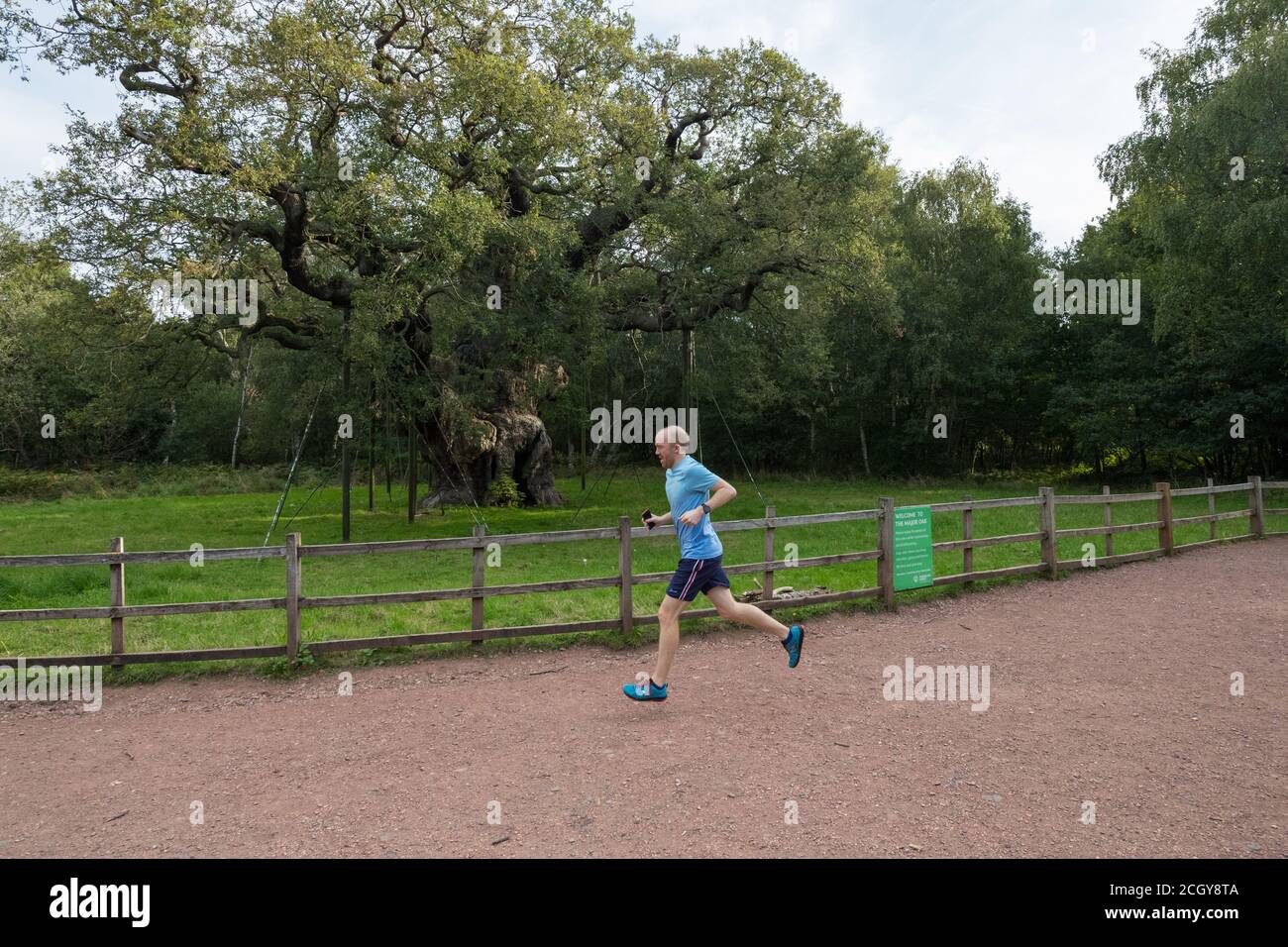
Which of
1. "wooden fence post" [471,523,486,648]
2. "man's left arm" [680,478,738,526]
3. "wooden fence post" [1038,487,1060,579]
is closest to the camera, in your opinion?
"man's left arm" [680,478,738,526]

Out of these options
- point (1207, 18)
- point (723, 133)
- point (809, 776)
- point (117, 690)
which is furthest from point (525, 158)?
point (1207, 18)

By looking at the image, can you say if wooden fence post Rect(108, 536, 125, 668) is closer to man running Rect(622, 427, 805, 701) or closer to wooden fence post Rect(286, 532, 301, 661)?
wooden fence post Rect(286, 532, 301, 661)

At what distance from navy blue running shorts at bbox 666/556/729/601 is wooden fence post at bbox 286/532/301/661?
3581mm

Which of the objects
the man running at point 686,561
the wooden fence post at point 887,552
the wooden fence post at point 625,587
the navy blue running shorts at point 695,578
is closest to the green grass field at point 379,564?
the wooden fence post at point 625,587

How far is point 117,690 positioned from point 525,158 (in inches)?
519

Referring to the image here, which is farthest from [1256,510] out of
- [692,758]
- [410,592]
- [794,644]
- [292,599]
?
[292,599]

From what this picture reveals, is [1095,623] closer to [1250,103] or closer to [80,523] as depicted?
[1250,103]

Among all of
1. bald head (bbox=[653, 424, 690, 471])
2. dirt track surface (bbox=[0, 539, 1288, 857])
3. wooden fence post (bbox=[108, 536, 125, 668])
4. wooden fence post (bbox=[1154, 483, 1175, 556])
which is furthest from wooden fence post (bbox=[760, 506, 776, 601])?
wooden fence post (bbox=[1154, 483, 1175, 556])

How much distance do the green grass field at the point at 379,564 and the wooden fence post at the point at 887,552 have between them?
302 millimetres

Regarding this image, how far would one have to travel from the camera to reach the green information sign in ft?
32.0

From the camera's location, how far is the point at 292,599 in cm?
730

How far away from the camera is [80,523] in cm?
2155

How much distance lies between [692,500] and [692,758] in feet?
6.29
